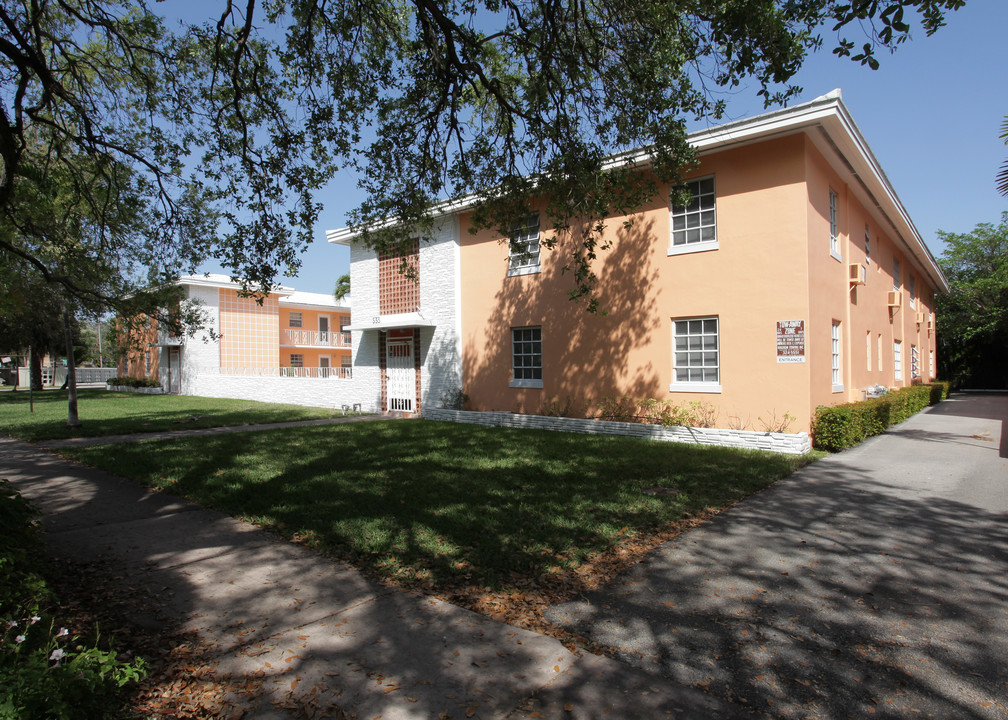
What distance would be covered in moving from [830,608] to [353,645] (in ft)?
10.8

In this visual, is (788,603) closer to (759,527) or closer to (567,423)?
(759,527)

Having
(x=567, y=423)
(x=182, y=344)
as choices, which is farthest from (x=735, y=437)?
(x=182, y=344)

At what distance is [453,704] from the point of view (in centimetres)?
290

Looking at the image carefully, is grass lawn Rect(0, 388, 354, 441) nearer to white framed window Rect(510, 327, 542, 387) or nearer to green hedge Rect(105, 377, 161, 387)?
white framed window Rect(510, 327, 542, 387)

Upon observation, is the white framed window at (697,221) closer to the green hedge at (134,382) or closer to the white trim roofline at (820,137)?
the white trim roofline at (820,137)

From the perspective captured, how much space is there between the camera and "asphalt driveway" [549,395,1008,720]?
309cm

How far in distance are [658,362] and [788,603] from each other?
8575 millimetres

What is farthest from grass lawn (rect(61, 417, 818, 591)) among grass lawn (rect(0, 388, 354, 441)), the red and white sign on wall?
grass lawn (rect(0, 388, 354, 441))

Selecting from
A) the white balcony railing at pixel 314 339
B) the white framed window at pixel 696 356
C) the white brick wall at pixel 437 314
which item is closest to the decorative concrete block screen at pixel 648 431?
the white framed window at pixel 696 356

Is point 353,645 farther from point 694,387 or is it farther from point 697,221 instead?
point 697,221

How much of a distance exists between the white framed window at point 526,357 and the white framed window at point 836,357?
6684 millimetres

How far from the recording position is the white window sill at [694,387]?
11593 mm

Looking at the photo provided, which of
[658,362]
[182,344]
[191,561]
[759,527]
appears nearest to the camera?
[191,561]

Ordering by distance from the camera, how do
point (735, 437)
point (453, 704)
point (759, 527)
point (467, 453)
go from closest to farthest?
point (453, 704) < point (759, 527) < point (467, 453) < point (735, 437)
